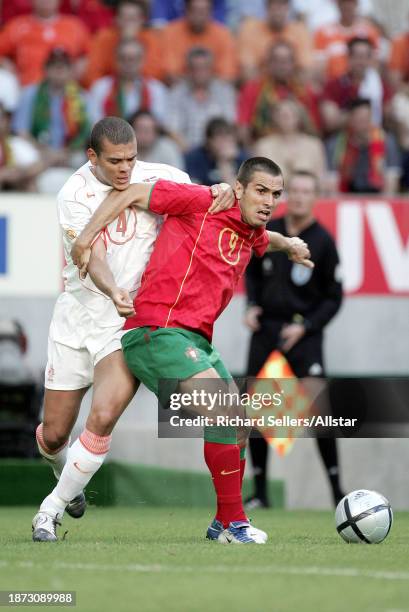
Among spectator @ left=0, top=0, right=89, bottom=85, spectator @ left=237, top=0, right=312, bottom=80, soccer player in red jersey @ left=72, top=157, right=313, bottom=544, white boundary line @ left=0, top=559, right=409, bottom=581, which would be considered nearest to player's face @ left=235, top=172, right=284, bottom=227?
soccer player in red jersey @ left=72, top=157, right=313, bottom=544

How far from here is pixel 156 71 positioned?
15.1m

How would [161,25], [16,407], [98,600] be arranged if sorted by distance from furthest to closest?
[161,25], [16,407], [98,600]

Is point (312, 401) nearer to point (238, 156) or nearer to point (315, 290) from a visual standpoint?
point (315, 290)

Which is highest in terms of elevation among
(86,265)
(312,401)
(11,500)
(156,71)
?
(156,71)

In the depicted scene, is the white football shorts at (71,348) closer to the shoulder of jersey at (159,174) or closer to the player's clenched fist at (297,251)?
the shoulder of jersey at (159,174)

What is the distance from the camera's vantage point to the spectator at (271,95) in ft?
46.6

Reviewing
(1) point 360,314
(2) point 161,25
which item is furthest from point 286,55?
(1) point 360,314

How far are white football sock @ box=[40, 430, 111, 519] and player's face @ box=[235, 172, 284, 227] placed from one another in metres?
1.31

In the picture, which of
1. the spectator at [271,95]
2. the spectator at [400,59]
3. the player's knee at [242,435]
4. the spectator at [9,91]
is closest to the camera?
the player's knee at [242,435]

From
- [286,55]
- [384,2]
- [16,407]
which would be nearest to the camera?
[16,407]

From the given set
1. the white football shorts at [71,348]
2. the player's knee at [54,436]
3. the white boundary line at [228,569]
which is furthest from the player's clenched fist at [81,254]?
the white boundary line at [228,569]

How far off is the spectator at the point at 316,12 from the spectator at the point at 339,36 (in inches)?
5.7

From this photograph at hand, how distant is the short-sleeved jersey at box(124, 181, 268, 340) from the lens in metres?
6.54

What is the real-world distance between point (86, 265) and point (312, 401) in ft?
9.32
